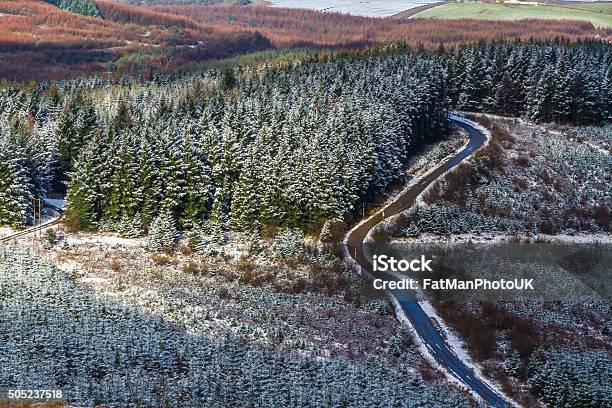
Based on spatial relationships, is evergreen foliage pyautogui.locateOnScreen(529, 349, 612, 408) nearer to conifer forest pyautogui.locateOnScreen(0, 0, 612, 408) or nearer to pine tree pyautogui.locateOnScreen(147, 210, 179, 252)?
conifer forest pyautogui.locateOnScreen(0, 0, 612, 408)

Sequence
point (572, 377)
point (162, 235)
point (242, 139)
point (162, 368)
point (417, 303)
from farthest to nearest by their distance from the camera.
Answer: point (242, 139) < point (162, 235) < point (417, 303) < point (572, 377) < point (162, 368)

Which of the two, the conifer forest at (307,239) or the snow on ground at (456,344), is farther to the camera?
the snow on ground at (456,344)

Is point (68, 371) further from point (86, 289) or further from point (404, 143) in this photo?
point (404, 143)

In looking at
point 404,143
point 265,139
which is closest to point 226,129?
point 265,139

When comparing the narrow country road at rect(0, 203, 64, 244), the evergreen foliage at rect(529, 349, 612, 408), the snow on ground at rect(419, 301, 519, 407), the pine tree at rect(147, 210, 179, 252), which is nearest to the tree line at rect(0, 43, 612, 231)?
the pine tree at rect(147, 210, 179, 252)

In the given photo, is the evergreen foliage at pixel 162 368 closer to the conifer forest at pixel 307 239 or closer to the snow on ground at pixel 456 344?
the conifer forest at pixel 307 239

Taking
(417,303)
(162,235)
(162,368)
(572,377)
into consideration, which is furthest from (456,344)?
(162,235)

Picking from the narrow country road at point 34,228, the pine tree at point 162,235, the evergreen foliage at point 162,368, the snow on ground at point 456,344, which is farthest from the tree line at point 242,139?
the evergreen foliage at point 162,368

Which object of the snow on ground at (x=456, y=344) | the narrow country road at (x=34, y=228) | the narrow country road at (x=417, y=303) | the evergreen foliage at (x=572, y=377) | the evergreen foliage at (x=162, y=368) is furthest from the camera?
the narrow country road at (x=34, y=228)

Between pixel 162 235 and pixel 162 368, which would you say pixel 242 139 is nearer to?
pixel 162 235
